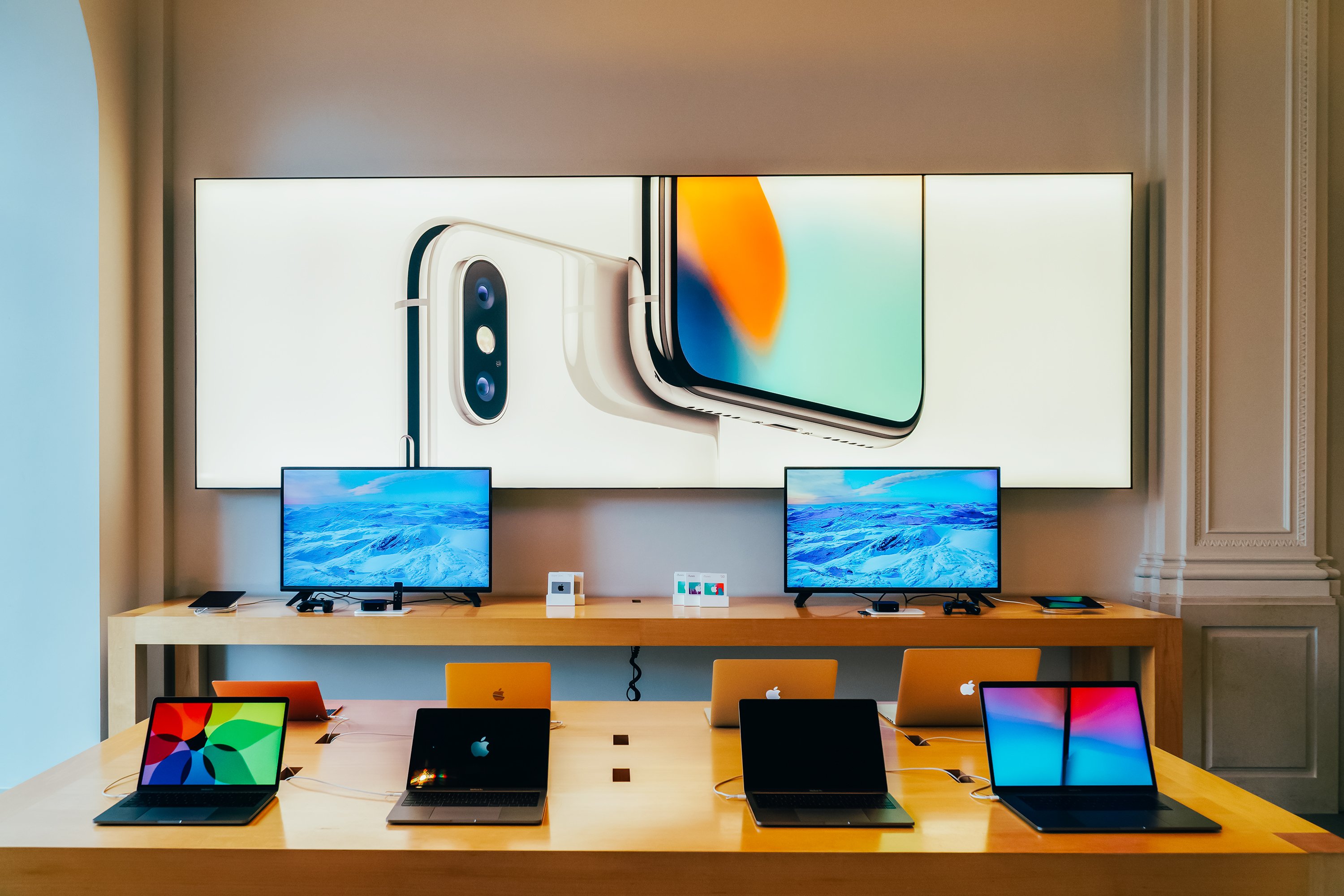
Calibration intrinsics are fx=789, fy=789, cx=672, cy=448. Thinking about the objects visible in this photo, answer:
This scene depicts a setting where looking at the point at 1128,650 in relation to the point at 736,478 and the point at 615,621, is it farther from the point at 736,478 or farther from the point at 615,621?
the point at 615,621

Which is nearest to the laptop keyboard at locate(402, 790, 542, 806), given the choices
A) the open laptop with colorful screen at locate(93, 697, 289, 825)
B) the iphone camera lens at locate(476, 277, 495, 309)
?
the open laptop with colorful screen at locate(93, 697, 289, 825)

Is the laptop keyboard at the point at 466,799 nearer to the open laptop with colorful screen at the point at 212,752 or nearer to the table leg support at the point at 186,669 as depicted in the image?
the open laptop with colorful screen at the point at 212,752

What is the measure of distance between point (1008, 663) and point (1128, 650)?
165 centimetres

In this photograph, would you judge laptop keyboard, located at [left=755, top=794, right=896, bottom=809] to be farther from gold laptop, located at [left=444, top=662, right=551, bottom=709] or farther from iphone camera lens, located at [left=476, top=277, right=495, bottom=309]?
iphone camera lens, located at [left=476, top=277, right=495, bottom=309]

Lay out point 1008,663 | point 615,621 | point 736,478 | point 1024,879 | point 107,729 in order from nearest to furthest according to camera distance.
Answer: point 1024,879, point 1008,663, point 615,621, point 107,729, point 736,478

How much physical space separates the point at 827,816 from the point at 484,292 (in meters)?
2.56

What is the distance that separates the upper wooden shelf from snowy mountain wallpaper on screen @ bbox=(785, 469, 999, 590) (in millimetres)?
216

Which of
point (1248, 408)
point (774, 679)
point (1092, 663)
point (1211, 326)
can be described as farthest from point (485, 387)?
point (1248, 408)

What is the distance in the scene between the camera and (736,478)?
3.34 meters

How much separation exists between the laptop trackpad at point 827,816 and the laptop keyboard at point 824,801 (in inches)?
0.4

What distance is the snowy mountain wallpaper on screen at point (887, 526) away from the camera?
3.09m

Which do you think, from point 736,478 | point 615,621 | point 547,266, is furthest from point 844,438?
point 547,266

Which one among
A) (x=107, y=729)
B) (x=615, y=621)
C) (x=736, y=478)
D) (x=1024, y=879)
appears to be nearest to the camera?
(x=1024, y=879)

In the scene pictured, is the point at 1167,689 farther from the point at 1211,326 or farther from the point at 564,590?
the point at 564,590
